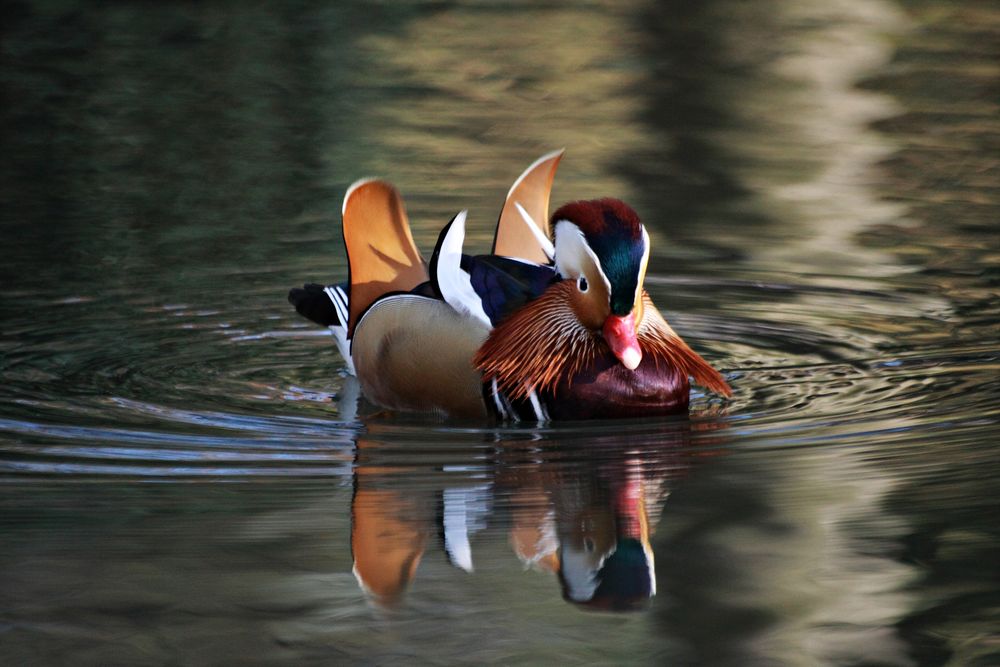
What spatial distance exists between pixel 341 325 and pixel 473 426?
1180mm

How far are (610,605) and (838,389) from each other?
2471 millimetres

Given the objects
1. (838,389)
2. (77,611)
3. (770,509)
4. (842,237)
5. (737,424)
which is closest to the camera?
(77,611)

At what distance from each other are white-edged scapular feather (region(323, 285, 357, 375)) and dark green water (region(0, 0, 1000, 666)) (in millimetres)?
108

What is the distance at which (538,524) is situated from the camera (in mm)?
5016

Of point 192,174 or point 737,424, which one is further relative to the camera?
point 192,174

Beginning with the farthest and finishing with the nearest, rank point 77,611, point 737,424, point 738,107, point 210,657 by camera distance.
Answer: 1. point 738,107
2. point 737,424
3. point 77,611
4. point 210,657

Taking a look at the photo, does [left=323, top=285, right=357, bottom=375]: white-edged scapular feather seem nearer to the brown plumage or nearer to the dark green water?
the dark green water

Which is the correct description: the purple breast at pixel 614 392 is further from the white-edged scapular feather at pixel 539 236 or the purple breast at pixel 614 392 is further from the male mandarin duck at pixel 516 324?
the white-edged scapular feather at pixel 539 236

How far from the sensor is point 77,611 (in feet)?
14.3

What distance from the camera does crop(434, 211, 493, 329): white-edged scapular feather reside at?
644cm

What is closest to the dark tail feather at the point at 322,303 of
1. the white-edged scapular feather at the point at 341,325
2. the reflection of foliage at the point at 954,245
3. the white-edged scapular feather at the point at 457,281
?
the white-edged scapular feather at the point at 341,325

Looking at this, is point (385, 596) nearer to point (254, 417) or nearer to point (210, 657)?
point (210, 657)

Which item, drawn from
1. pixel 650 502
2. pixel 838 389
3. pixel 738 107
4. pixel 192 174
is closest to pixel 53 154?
pixel 192 174

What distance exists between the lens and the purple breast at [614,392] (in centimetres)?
613
